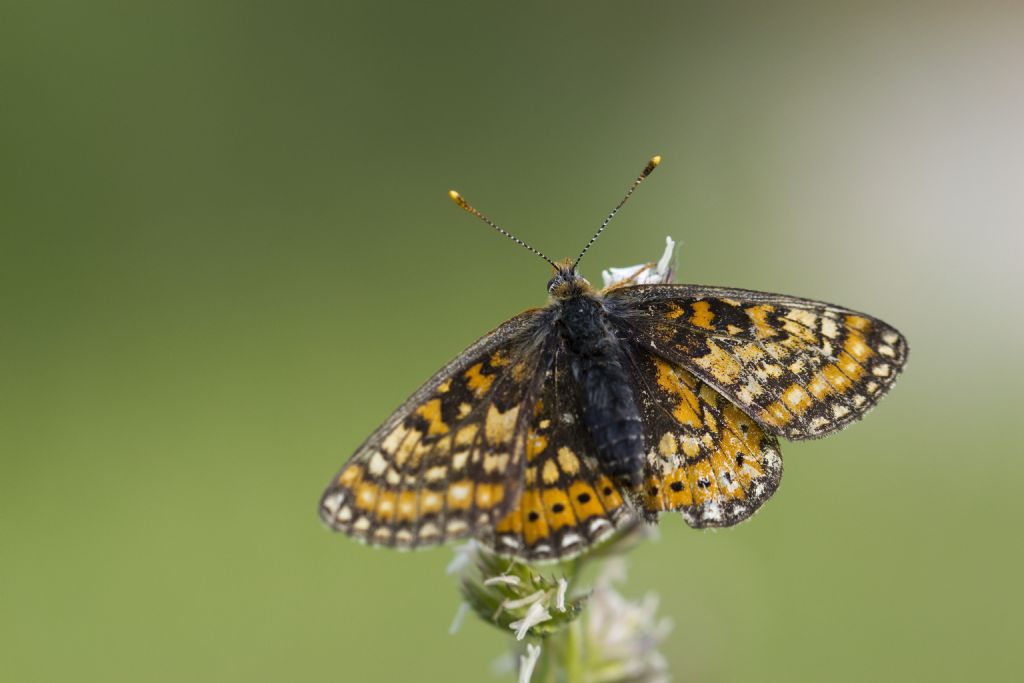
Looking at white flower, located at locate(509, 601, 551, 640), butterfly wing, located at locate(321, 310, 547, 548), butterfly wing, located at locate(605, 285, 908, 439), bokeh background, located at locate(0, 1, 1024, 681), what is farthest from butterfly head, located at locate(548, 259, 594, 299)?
bokeh background, located at locate(0, 1, 1024, 681)

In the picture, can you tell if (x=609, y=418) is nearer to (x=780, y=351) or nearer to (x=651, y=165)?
(x=780, y=351)

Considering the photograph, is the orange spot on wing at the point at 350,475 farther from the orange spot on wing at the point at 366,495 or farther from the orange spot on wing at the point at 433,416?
the orange spot on wing at the point at 433,416

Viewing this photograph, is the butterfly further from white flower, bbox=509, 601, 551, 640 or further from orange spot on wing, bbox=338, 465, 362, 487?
white flower, bbox=509, 601, 551, 640

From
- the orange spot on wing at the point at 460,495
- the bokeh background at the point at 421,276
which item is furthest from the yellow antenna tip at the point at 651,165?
the bokeh background at the point at 421,276

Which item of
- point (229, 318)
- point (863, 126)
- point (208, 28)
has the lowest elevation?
point (229, 318)

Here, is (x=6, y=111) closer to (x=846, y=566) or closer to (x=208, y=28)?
(x=208, y=28)

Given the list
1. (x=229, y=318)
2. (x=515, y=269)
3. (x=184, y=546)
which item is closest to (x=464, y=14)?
(x=515, y=269)
